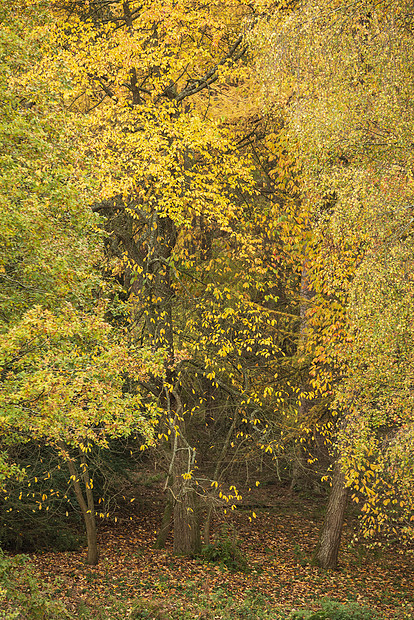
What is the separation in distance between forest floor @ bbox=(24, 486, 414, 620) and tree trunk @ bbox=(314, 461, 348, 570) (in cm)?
29

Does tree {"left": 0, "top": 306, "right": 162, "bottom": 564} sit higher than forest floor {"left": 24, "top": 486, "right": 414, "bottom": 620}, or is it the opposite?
tree {"left": 0, "top": 306, "right": 162, "bottom": 564}

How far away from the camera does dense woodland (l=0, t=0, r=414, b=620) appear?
714 centimetres

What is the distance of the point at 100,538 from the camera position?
1591 cm

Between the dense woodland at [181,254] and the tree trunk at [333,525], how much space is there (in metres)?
0.05

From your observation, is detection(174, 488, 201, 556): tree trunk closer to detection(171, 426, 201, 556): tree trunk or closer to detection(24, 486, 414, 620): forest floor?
detection(171, 426, 201, 556): tree trunk

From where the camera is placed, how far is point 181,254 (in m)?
12.5

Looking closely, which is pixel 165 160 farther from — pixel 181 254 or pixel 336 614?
pixel 336 614

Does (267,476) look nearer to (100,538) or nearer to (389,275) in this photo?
(100,538)

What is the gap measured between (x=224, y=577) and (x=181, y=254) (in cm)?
668

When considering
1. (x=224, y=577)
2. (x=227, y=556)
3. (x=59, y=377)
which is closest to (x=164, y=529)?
(x=227, y=556)

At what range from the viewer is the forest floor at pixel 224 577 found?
10711 millimetres

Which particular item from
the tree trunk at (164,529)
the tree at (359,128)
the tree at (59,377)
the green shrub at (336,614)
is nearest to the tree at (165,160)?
the tree trunk at (164,529)

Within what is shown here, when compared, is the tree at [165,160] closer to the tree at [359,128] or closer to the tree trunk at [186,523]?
the tree trunk at [186,523]

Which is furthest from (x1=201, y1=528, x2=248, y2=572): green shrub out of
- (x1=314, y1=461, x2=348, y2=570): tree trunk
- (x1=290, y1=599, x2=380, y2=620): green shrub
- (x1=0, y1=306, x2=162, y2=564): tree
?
(x1=0, y1=306, x2=162, y2=564): tree
